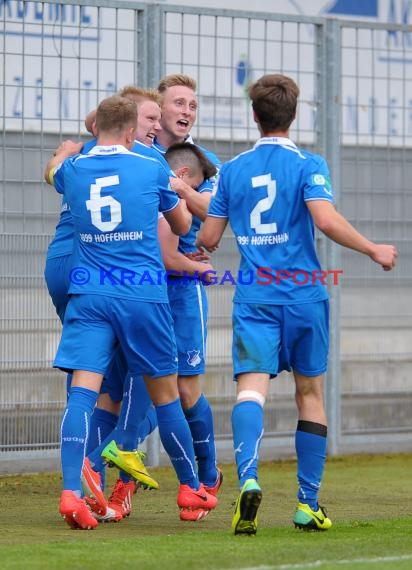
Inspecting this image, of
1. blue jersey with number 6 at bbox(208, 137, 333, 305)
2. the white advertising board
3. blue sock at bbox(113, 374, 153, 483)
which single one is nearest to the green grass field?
blue sock at bbox(113, 374, 153, 483)

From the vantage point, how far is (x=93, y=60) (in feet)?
29.8

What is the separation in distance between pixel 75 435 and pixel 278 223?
4.11 feet

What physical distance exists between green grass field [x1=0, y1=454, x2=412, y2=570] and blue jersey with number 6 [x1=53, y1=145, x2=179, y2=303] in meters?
1.08

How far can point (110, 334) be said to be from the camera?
5.82m

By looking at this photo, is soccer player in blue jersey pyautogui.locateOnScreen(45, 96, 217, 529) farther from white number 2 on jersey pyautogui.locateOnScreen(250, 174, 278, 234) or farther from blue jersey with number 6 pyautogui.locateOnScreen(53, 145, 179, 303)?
white number 2 on jersey pyautogui.locateOnScreen(250, 174, 278, 234)

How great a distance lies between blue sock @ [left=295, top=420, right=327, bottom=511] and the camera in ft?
18.7

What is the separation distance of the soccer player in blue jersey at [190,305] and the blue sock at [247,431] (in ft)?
3.85

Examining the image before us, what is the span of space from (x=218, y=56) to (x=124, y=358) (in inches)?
173

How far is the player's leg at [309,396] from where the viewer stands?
18.5 feet

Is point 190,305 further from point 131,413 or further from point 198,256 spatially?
point 131,413

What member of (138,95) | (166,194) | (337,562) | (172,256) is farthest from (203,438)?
(337,562)

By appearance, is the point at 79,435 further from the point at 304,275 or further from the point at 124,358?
the point at 304,275

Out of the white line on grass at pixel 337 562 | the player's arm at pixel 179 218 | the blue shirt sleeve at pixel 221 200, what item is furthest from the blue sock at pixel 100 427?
the white line on grass at pixel 337 562

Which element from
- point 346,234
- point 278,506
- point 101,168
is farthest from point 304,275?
point 278,506
